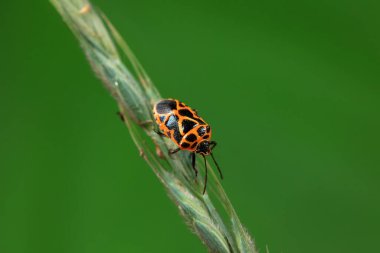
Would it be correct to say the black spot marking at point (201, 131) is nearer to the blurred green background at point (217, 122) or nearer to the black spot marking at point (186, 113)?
the black spot marking at point (186, 113)

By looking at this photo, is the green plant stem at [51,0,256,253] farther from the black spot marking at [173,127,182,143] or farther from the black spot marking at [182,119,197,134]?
the black spot marking at [182,119,197,134]

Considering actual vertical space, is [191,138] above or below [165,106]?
below

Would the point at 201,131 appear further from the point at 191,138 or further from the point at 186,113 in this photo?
the point at 191,138

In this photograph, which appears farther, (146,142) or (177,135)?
(177,135)

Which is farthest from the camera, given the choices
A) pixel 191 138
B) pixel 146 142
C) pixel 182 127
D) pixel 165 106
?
pixel 182 127

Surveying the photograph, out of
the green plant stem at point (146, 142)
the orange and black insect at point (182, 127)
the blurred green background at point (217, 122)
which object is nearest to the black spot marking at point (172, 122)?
the orange and black insect at point (182, 127)

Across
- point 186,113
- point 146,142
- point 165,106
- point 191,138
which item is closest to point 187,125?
point 186,113

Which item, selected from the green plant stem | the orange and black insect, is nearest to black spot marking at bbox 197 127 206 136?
the orange and black insect

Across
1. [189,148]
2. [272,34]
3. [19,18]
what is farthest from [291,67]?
[19,18]
